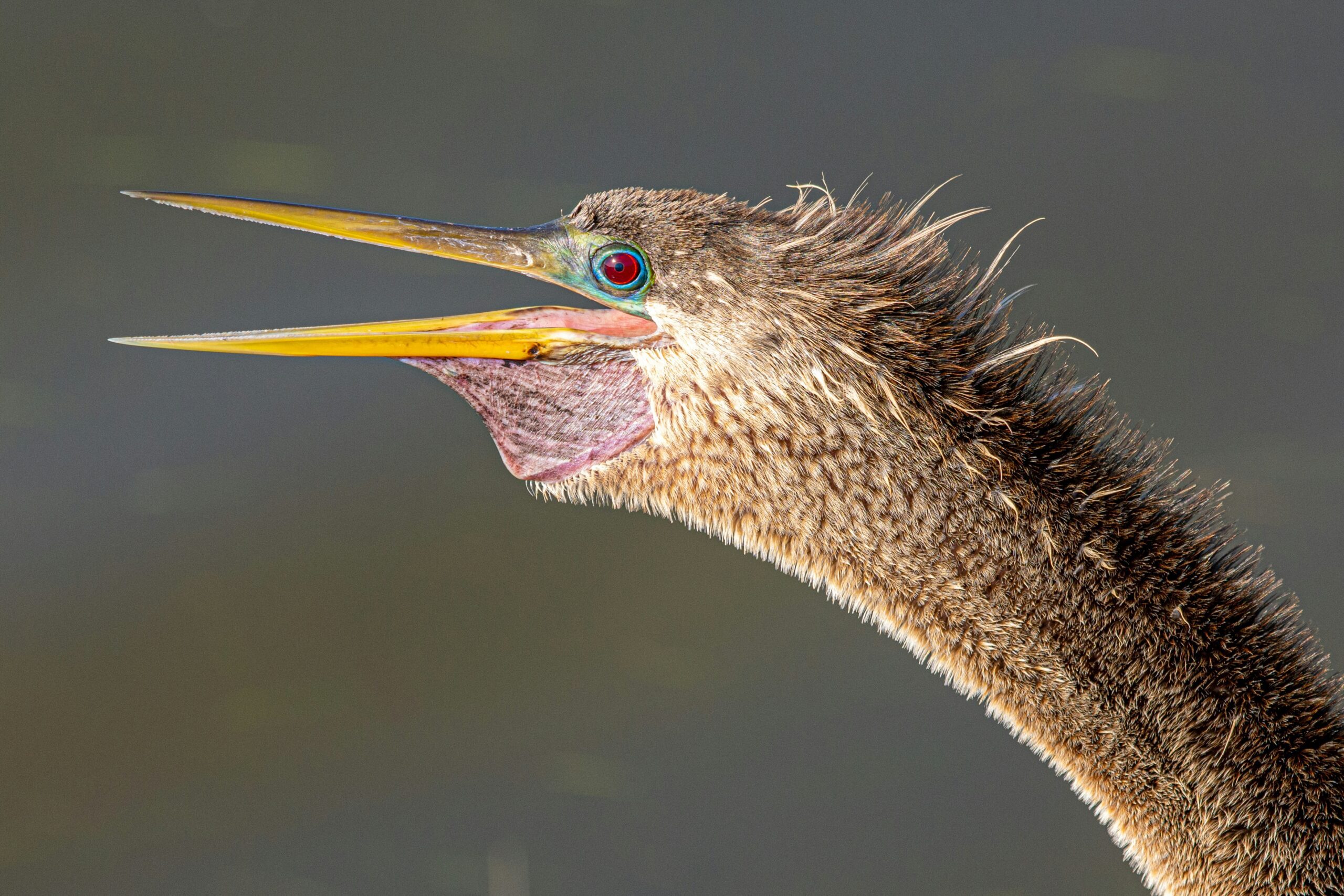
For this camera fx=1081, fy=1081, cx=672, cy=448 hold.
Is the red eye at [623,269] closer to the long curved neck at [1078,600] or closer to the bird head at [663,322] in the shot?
the bird head at [663,322]

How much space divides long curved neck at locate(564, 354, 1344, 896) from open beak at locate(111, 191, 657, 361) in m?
0.14

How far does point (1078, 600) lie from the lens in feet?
4.21

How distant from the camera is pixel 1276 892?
133 cm

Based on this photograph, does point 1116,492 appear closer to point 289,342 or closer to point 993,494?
point 993,494

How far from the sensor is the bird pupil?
132cm

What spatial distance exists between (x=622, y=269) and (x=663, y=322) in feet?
0.27

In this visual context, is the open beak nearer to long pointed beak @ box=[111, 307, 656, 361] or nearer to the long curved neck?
long pointed beak @ box=[111, 307, 656, 361]

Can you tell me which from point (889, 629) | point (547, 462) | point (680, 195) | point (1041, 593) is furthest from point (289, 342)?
point (1041, 593)

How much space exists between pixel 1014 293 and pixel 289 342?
0.89 metres

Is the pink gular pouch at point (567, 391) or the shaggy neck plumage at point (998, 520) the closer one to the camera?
the shaggy neck plumage at point (998, 520)

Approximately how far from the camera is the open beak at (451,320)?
4.27 feet

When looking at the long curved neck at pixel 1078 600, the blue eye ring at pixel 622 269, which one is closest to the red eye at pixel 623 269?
the blue eye ring at pixel 622 269

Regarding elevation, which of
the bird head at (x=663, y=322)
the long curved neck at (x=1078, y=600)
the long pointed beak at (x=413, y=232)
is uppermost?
the long pointed beak at (x=413, y=232)

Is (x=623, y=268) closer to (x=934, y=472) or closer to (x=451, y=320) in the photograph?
(x=451, y=320)
